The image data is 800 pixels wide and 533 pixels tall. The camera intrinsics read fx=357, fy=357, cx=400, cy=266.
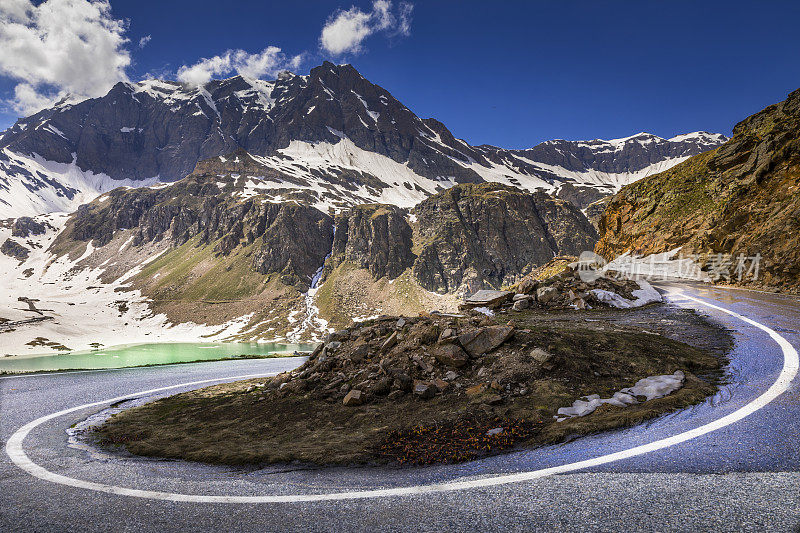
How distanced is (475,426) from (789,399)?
17.6 feet

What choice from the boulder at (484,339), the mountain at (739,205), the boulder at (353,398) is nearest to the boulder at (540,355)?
the boulder at (484,339)

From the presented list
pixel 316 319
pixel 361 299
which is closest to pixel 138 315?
pixel 316 319

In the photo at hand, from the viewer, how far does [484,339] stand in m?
10.0

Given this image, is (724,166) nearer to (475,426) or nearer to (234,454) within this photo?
(475,426)

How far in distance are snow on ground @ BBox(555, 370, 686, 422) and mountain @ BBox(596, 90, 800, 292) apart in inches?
844

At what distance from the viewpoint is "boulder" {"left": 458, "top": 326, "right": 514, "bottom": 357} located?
32.2 ft

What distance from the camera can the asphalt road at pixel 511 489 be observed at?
3588 mm

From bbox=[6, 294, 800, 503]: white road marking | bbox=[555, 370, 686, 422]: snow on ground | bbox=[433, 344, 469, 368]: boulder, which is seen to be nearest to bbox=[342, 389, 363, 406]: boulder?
bbox=[433, 344, 469, 368]: boulder

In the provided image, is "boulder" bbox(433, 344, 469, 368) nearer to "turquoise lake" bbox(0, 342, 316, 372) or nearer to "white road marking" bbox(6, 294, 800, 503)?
"white road marking" bbox(6, 294, 800, 503)

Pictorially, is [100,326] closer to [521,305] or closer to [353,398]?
[521,305]

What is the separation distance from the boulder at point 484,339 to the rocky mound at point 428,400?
29 millimetres

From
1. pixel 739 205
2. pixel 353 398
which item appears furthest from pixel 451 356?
pixel 739 205

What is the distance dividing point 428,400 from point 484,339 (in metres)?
2.49

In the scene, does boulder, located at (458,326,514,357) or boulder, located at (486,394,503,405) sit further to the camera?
boulder, located at (458,326,514,357)
